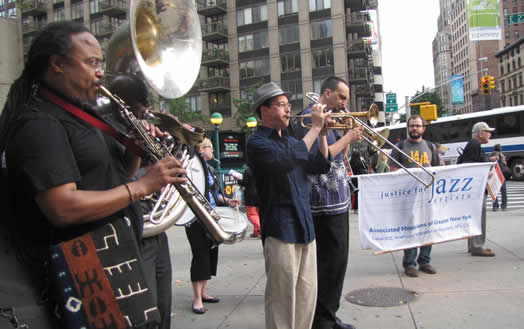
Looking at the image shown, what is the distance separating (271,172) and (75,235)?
1508 millimetres

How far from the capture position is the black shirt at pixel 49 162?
155cm

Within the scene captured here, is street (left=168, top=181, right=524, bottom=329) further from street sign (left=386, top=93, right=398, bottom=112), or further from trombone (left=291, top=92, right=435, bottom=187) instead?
street sign (left=386, top=93, right=398, bottom=112)

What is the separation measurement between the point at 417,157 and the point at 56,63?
463 cm

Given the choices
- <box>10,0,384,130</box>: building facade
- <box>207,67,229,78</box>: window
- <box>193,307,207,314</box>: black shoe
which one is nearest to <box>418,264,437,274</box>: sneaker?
<box>193,307,207,314</box>: black shoe

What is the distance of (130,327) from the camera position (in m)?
1.65

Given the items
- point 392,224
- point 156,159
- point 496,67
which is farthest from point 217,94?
point 496,67

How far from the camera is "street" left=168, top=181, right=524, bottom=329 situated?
378 cm

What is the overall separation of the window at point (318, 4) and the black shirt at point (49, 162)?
126 ft

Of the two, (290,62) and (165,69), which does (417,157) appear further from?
(290,62)

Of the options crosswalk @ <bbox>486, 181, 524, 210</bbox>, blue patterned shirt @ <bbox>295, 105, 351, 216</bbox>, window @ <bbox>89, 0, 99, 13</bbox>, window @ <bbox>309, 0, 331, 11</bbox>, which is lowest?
crosswalk @ <bbox>486, 181, 524, 210</bbox>

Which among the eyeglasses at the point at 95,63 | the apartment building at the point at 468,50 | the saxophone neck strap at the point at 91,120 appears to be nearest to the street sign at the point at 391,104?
the saxophone neck strap at the point at 91,120

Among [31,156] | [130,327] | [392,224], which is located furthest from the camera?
[392,224]

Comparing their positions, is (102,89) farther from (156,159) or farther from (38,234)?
(38,234)

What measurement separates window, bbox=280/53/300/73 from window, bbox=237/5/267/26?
13.7 feet
